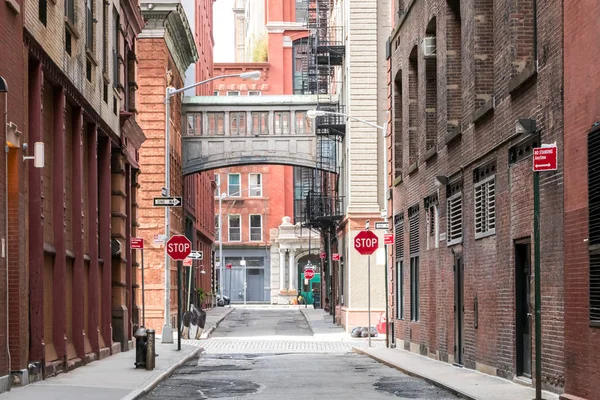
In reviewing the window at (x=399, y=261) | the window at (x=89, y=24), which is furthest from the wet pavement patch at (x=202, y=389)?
the window at (x=399, y=261)

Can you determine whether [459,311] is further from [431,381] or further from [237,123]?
[237,123]

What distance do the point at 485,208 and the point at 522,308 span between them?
3106mm

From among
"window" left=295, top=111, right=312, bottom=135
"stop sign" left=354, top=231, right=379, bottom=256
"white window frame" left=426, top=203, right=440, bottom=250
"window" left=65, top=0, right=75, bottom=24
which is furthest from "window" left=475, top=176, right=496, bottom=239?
"window" left=295, top=111, right=312, bottom=135

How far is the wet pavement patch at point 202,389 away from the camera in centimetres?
1852

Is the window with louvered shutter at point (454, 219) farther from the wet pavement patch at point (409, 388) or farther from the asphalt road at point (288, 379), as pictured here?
the wet pavement patch at point (409, 388)

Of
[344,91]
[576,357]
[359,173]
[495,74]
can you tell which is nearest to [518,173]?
[495,74]

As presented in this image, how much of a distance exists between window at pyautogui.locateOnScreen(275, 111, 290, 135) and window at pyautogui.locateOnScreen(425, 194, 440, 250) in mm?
27953

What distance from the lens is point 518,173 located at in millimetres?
19328

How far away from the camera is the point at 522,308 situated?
19.7m

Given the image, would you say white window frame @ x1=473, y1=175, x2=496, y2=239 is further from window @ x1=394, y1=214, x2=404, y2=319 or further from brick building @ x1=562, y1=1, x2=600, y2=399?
window @ x1=394, y1=214, x2=404, y2=319

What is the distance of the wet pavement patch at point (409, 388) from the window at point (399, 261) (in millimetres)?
12103

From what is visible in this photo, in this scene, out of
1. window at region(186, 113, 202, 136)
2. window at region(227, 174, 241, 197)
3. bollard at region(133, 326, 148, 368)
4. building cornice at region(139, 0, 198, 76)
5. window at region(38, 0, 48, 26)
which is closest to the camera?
window at region(38, 0, 48, 26)

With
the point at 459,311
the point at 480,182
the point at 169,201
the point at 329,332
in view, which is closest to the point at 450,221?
the point at 459,311

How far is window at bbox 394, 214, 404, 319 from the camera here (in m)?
34.8
